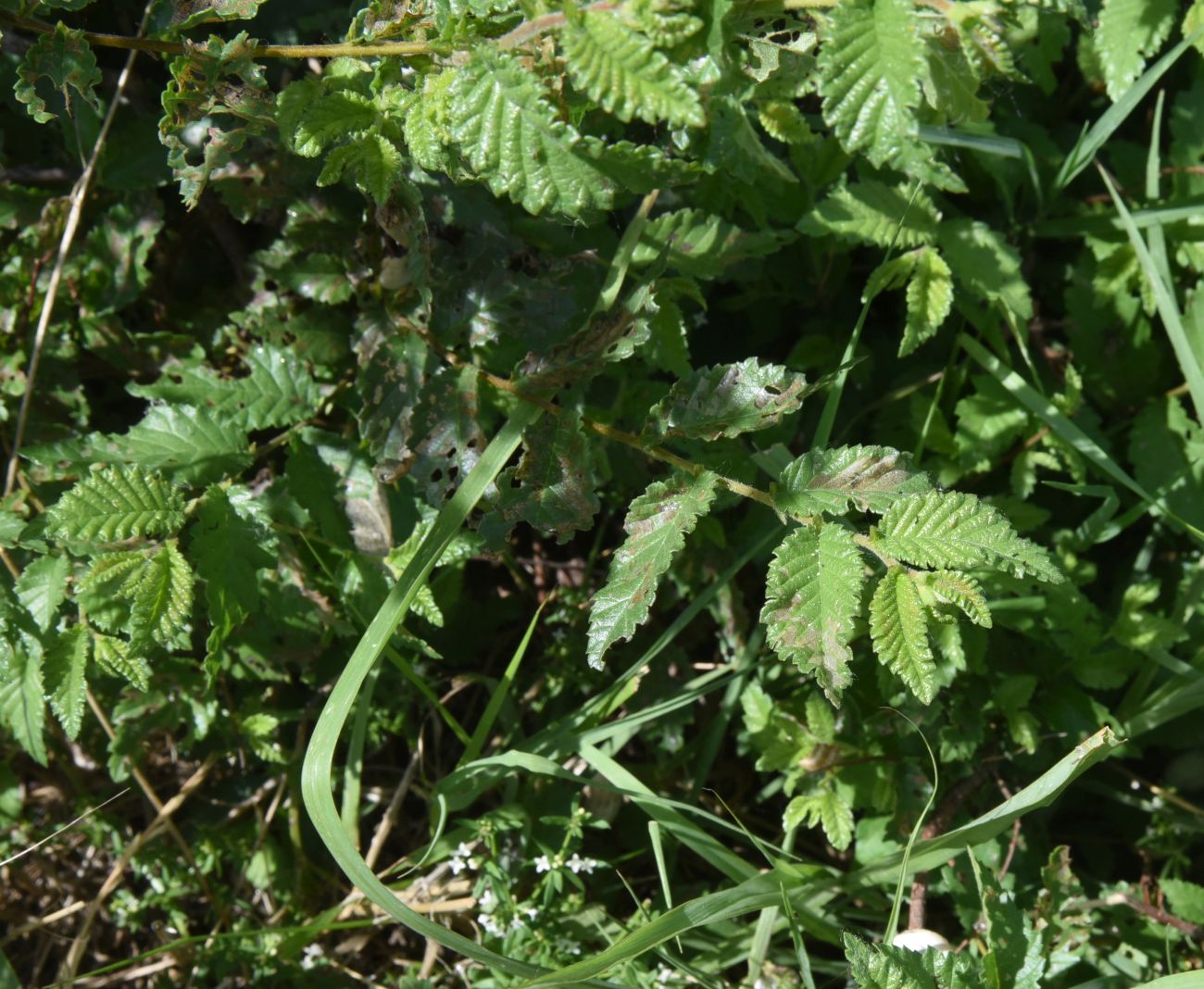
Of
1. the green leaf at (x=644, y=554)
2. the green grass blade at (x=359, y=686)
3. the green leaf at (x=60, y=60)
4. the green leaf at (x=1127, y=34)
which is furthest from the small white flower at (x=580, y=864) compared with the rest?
the green leaf at (x=1127, y=34)

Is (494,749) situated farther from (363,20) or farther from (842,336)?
(363,20)

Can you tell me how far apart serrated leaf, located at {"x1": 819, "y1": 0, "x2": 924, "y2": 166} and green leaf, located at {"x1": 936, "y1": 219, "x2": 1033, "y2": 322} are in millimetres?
858

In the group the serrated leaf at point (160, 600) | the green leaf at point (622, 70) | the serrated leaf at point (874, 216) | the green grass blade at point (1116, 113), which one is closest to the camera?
the green leaf at point (622, 70)

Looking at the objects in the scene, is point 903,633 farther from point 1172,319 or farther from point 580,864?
point 1172,319

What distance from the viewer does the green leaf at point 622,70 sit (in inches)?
45.2

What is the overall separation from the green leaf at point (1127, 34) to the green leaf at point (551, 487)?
48.2 inches

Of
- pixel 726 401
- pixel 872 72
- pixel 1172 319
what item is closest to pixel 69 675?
pixel 726 401

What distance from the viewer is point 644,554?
1507mm

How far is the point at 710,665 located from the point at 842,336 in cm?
74

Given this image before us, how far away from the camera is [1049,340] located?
2.48 meters

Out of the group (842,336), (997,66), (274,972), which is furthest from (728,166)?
(274,972)

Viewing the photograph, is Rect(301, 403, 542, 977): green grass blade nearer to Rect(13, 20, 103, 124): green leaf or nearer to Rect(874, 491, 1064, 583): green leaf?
Rect(874, 491, 1064, 583): green leaf

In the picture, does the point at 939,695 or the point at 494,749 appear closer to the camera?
the point at 939,695

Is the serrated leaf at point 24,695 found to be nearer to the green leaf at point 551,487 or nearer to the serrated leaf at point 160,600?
the serrated leaf at point 160,600
